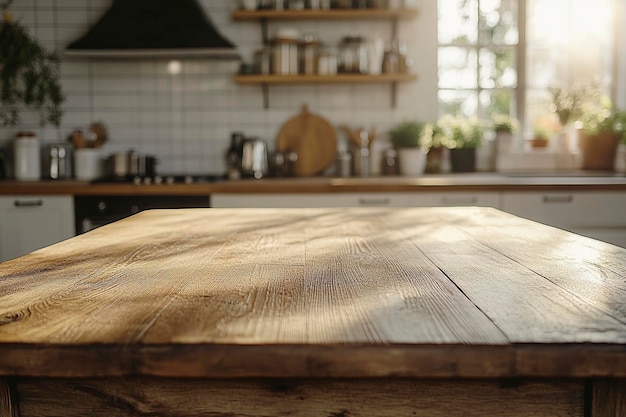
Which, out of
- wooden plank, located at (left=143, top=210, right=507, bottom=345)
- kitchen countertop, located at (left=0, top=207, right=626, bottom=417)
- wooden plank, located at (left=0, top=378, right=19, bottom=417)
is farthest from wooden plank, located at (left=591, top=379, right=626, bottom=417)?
wooden plank, located at (left=0, top=378, right=19, bottom=417)

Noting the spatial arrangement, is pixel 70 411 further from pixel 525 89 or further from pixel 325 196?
pixel 525 89

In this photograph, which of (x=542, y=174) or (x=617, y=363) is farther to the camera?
(x=542, y=174)

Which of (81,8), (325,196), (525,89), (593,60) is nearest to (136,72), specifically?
(81,8)

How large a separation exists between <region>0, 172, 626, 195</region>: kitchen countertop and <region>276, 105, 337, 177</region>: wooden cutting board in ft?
1.75

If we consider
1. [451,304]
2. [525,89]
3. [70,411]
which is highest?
[525,89]

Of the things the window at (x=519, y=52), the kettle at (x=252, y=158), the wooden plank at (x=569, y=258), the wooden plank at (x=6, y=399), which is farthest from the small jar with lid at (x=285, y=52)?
the wooden plank at (x=6, y=399)

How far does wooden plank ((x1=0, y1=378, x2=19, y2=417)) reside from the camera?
2.56ft

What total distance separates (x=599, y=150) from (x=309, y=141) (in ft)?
5.48

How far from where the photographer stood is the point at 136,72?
388cm

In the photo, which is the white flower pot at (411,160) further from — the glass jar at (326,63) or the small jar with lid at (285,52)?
the small jar with lid at (285,52)

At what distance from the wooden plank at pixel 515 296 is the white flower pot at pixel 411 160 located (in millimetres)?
2189

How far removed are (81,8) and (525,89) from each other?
274 centimetres

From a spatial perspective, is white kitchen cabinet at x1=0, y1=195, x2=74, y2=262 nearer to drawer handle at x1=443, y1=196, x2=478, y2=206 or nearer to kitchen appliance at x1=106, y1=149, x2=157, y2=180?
kitchen appliance at x1=106, y1=149, x2=157, y2=180

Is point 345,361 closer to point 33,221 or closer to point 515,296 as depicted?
point 515,296
